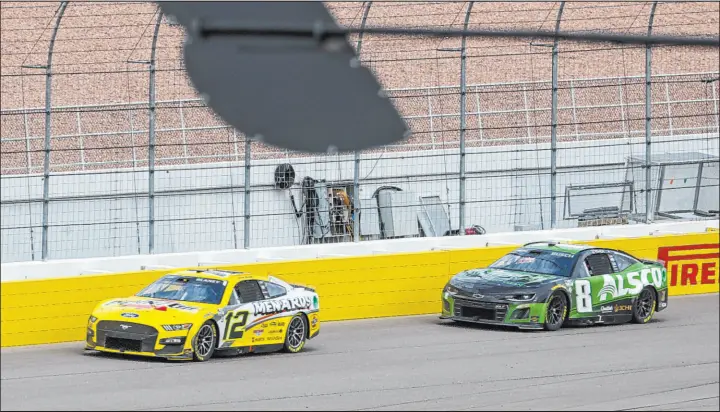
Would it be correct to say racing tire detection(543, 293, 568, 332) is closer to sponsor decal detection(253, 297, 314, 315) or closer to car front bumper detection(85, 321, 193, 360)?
sponsor decal detection(253, 297, 314, 315)

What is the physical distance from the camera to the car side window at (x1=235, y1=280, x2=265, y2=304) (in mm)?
14422

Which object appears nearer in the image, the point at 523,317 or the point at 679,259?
the point at 523,317

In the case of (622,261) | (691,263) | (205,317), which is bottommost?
(205,317)

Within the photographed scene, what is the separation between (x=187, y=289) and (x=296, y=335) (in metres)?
1.36

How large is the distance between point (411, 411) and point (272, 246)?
23.1 ft

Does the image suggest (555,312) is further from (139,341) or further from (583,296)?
(139,341)

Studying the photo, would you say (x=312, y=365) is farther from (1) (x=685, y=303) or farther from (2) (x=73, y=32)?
(1) (x=685, y=303)

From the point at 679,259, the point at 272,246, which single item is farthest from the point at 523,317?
the point at 679,259

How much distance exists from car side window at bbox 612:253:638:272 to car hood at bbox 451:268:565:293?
1198 mm

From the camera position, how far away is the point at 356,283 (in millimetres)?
17719

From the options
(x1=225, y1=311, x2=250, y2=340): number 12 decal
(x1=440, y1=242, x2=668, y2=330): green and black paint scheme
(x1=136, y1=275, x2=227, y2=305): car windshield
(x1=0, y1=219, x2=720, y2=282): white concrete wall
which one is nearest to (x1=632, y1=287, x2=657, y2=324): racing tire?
(x1=440, y1=242, x2=668, y2=330): green and black paint scheme

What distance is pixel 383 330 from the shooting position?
16.7m

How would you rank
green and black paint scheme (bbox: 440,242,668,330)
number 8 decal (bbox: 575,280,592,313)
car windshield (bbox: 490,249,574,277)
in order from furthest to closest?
1. car windshield (bbox: 490,249,574,277)
2. number 8 decal (bbox: 575,280,592,313)
3. green and black paint scheme (bbox: 440,242,668,330)

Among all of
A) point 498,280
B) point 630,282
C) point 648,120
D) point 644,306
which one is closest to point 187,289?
point 498,280
